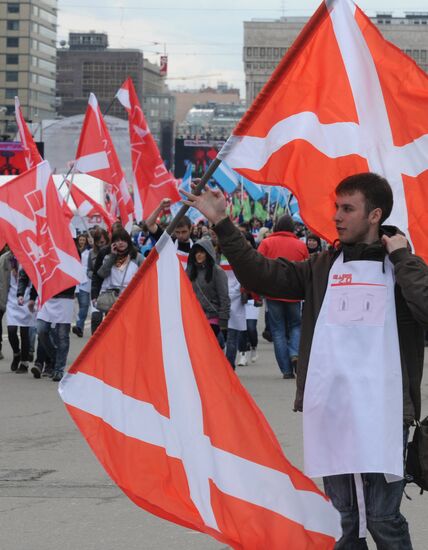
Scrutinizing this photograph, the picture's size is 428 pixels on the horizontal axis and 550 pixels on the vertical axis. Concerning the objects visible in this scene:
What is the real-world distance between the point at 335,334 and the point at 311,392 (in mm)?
229

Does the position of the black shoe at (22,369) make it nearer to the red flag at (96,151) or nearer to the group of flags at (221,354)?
the red flag at (96,151)

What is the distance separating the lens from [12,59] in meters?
177

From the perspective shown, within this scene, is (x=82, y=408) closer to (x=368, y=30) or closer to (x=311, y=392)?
(x=311, y=392)

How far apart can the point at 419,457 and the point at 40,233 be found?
8993 millimetres

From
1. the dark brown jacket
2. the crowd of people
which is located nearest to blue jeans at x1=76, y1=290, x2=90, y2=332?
the crowd of people

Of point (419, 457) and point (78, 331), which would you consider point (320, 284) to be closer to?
point (419, 457)

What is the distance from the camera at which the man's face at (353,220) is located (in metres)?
4.95

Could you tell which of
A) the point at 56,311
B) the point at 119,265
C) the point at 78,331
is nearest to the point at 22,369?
the point at 56,311

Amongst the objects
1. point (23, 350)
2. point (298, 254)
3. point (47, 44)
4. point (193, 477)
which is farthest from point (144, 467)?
point (47, 44)

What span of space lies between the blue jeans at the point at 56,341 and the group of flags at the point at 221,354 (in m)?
8.40

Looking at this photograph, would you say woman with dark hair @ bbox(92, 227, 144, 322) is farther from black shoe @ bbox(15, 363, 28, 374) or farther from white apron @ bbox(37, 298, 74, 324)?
black shoe @ bbox(15, 363, 28, 374)

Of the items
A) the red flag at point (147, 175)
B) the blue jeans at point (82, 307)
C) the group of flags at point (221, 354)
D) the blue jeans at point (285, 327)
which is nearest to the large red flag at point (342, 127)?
the group of flags at point (221, 354)

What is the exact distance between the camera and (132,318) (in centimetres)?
556

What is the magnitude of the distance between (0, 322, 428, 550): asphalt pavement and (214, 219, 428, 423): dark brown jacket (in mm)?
1697
